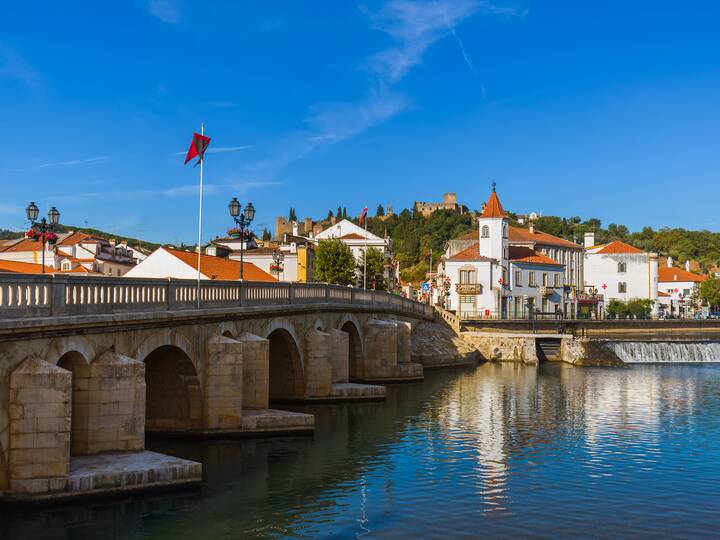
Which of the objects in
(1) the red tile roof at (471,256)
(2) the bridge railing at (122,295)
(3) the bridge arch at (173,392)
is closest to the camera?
(2) the bridge railing at (122,295)

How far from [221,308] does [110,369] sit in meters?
8.68

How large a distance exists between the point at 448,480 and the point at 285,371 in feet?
57.9

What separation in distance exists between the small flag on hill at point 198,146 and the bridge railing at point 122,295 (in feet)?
18.1

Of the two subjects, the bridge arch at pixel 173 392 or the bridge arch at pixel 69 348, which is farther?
the bridge arch at pixel 173 392

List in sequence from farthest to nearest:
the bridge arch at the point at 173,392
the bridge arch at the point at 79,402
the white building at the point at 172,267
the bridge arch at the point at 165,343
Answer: the white building at the point at 172,267 < the bridge arch at the point at 173,392 < the bridge arch at the point at 165,343 < the bridge arch at the point at 79,402

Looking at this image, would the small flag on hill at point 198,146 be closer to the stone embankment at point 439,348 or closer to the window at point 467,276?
the stone embankment at point 439,348

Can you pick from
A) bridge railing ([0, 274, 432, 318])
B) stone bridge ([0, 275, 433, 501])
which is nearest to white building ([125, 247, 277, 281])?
stone bridge ([0, 275, 433, 501])

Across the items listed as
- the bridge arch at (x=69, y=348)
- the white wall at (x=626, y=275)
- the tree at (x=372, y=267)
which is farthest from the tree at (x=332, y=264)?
the bridge arch at (x=69, y=348)

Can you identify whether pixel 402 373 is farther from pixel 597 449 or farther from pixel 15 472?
pixel 15 472

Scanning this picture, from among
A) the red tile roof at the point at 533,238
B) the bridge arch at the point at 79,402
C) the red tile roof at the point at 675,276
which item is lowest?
the bridge arch at the point at 79,402

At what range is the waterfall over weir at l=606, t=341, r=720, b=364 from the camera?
7794 centimetres

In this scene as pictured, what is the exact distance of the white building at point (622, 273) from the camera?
11431 cm

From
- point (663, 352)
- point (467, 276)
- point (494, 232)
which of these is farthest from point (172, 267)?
point (494, 232)

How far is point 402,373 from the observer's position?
187ft
